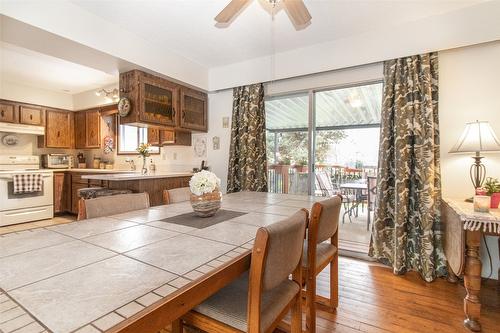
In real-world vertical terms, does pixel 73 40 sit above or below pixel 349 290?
above

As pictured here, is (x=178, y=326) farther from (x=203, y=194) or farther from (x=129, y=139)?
(x=129, y=139)

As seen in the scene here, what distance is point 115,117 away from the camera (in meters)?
4.86

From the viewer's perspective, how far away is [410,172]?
8.16ft

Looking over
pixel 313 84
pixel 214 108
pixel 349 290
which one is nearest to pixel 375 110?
pixel 313 84

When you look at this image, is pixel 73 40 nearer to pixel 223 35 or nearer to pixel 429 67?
A: pixel 223 35

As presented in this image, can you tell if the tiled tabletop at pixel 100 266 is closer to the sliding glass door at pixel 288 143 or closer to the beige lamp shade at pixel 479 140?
the beige lamp shade at pixel 479 140

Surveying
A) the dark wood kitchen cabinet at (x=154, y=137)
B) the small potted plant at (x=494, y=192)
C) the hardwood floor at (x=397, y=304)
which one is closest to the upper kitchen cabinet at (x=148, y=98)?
the dark wood kitchen cabinet at (x=154, y=137)

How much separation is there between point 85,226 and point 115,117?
165 inches

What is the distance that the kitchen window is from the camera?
4.66 meters

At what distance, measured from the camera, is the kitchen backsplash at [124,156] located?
4191 millimetres

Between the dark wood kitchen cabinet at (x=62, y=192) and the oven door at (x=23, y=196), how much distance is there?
13 centimetres

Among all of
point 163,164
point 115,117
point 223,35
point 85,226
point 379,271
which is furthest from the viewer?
point 115,117

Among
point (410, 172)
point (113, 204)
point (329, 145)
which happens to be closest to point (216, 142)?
point (329, 145)

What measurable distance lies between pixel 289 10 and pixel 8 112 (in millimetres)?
5247
